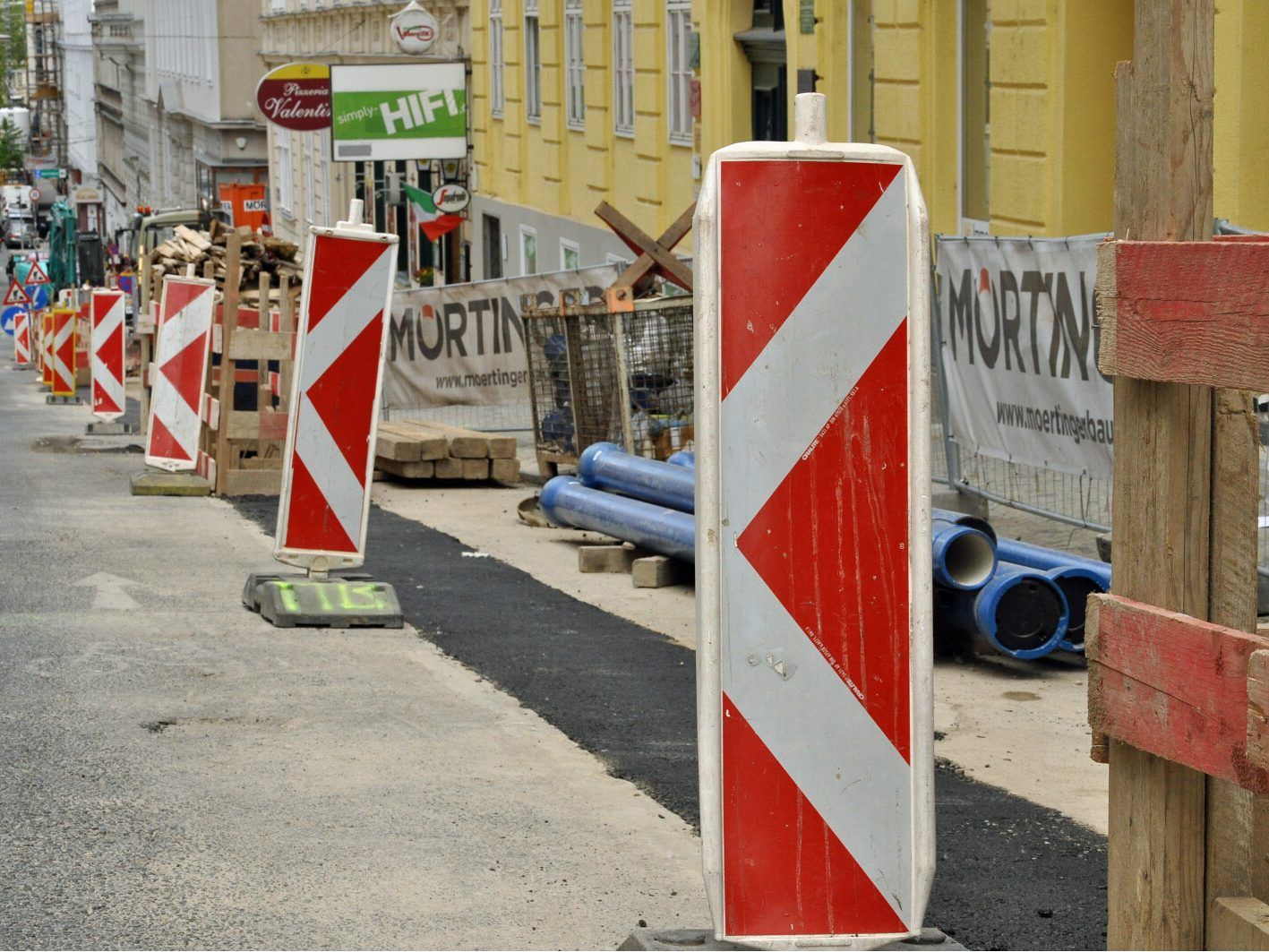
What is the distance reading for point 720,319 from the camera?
3416 mm

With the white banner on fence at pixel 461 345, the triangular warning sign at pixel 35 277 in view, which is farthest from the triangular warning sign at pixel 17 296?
the white banner on fence at pixel 461 345

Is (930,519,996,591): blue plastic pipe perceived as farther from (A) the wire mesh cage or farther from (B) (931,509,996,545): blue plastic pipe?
(A) the wire mesh cage

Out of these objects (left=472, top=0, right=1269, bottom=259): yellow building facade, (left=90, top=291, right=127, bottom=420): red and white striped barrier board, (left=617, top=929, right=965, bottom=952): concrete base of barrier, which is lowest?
(left=90, top=291, right=127, bottom=420): red and white striped barrier board

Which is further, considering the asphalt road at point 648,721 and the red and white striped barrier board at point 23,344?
the red and white striped barrier board at point 23,344

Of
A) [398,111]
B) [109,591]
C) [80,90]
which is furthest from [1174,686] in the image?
[80,90]

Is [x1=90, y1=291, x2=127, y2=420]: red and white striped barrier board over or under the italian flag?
under

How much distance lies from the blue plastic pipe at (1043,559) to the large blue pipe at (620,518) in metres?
1.78

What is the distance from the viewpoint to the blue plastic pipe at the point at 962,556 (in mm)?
7902

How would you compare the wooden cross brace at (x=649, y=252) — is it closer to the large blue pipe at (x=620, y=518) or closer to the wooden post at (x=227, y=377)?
the large blue pipe at (x=620, y=518)

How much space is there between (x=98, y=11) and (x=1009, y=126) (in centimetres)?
8211

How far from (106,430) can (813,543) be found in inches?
868

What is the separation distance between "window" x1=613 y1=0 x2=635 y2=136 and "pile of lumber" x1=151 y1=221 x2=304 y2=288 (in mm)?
4370

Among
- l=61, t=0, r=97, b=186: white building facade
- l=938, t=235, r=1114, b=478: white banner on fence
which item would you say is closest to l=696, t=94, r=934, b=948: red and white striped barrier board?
l=938, t=235, r=1114, b=478: white banner on fence

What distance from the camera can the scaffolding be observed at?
128625 mm
